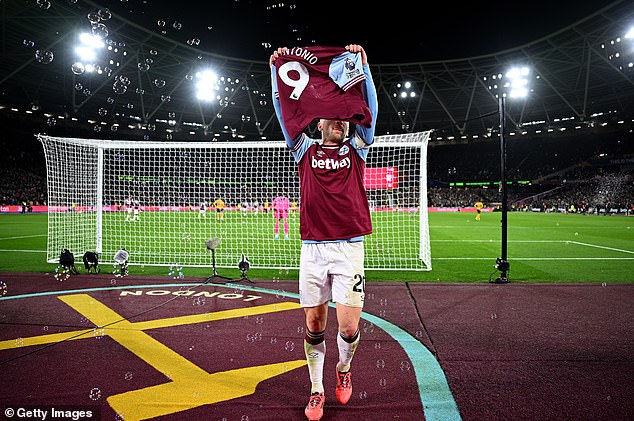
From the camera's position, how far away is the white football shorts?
3.17 meters

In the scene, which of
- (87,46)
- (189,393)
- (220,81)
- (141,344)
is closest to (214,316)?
(141,344)

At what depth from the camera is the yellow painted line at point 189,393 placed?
3098 mm

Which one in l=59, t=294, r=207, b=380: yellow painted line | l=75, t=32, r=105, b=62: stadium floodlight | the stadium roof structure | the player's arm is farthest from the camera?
the stadium roof structure

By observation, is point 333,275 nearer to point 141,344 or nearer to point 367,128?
point 367,128

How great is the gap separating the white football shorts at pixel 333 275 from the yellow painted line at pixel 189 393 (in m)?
1.04

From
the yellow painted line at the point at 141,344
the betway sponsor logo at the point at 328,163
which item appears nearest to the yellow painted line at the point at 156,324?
the yellow painted line at the point at 141,344

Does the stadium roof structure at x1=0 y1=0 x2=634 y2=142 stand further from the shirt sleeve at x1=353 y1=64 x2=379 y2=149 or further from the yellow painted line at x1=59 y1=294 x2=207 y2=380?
the shirt sleeve at x1=353 y1=64 x2=379 y2=149

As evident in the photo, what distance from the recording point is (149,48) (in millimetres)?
35781

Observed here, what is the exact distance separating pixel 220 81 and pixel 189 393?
45519mm

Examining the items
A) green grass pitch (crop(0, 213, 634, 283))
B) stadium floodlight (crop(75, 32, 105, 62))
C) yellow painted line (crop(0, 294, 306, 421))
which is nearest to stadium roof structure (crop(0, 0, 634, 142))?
stadium floodlight (crop(75, 32, 105, 62))

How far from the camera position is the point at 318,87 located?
128 inches

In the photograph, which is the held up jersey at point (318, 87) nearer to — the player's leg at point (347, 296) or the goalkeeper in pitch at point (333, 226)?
the goalkeeper in pitch at point (333, 226)

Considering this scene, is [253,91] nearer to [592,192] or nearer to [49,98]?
[49,98]

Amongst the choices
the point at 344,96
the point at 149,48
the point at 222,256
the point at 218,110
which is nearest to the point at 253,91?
the point at 218,110
